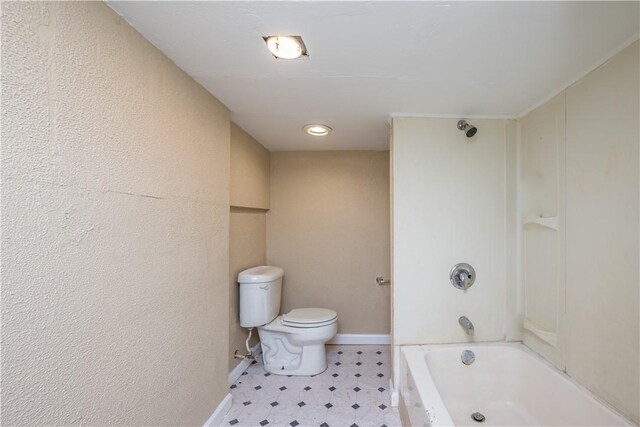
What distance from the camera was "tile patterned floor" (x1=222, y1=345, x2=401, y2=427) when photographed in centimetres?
175

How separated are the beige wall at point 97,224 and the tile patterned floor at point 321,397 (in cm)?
54

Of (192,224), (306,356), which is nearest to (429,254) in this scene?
(306,356)

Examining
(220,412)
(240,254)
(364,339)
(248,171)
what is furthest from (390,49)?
(364,339)

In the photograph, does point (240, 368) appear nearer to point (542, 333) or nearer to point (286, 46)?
point (542, 333)

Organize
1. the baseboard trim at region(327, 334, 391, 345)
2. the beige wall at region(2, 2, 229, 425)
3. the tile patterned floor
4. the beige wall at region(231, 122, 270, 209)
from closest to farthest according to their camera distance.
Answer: the beige wall at region(2, 2, 229, 425)
the tile patterned floor
the beige wall at region(231, 122, 270, 209)
the baseboard trim at region(327, 334, 391, 345)

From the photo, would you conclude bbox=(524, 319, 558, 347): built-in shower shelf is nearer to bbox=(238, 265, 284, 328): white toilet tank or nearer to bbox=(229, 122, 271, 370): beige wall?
bbox=(238, 265, 284, 328): white toilet tank

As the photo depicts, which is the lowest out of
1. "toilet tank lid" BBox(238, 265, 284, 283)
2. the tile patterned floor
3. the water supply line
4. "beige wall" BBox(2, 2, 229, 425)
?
the tile patterned floor

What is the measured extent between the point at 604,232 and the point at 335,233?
6.43 feet

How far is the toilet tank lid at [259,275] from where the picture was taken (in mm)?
2162

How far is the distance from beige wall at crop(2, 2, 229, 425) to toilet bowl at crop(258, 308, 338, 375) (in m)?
0.89

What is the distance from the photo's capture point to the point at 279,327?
228 centimetres

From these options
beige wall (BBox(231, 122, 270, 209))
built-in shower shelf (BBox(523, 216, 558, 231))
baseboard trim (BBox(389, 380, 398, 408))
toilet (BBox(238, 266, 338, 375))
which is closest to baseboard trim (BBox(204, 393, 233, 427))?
toilet (BBox(238, 266, 338, 375))

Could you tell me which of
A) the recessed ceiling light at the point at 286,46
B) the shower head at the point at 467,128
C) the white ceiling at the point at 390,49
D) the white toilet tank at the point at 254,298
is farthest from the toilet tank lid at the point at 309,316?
the recessed ceiling light at the point at 286,46

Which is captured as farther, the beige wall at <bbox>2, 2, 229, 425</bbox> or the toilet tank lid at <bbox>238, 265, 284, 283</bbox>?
the toilet tank lid at <bbox>238, 265, 284, 283</bbox>
